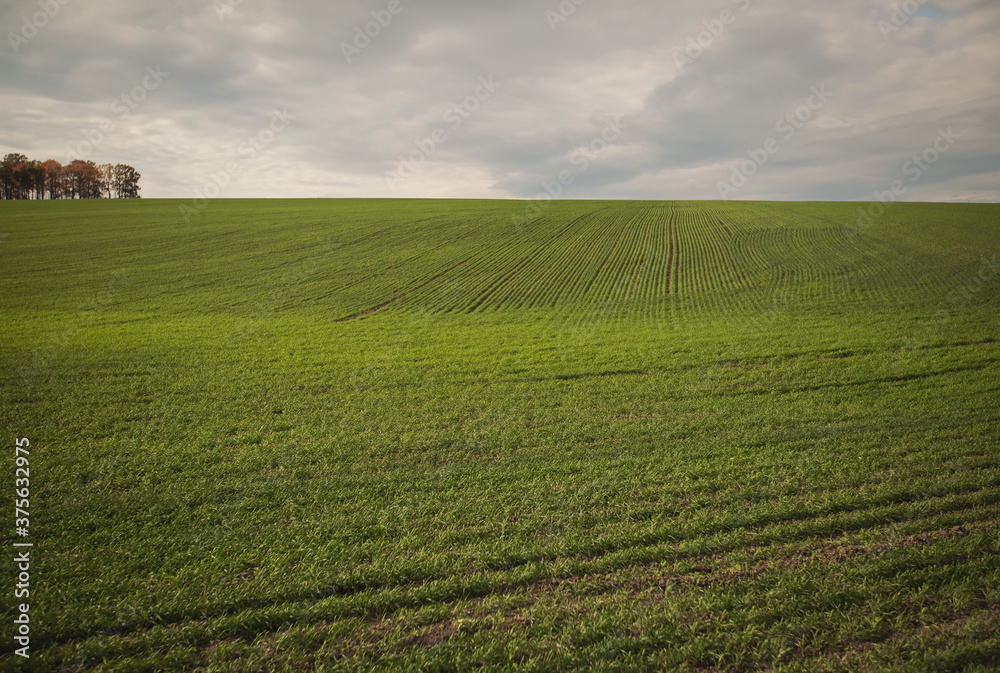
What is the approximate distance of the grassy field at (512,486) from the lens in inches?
224

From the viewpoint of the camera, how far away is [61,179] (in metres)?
85.9

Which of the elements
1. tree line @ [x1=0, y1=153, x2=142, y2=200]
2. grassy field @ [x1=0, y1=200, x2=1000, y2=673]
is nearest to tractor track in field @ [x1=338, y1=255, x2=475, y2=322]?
grassy field @ [x1=0, y1=200, x2=1000, y2=673]

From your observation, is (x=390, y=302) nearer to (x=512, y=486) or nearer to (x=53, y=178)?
(x=512, y=486)

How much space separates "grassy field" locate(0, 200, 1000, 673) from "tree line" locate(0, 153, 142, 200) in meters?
77.6

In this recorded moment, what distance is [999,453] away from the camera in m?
9.88

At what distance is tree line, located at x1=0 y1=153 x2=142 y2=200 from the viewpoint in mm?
78688

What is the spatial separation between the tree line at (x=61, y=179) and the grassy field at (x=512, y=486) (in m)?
77.6

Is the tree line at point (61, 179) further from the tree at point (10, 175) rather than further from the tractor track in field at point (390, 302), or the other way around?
the tractor track in field at point (390, 302)

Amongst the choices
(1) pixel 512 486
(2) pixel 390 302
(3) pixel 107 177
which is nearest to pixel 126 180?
(3) pixel 107 177

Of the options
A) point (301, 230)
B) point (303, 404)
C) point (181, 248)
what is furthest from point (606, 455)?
point (301, 230)

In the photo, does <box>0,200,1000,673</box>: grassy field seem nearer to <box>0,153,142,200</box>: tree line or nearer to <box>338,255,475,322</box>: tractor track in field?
<box>338,255,475,322</box>: tractor track in field

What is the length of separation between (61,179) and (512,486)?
116 meters

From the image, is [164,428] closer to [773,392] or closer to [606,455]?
[606,455]

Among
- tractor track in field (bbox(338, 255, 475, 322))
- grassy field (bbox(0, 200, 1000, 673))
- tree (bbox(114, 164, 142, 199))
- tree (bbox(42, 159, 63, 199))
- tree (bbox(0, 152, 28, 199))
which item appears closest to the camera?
grassy field (bbox(0, 200, 1000, 673))
